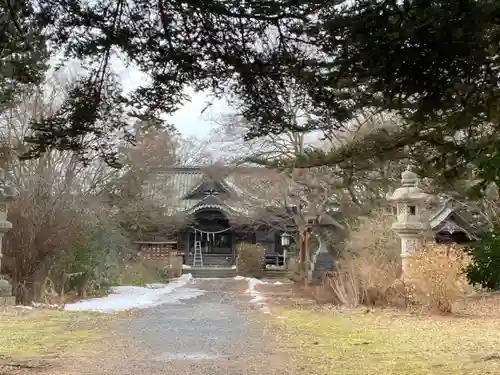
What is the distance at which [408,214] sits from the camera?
13148 mm

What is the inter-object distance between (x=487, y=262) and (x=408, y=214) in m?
9.48

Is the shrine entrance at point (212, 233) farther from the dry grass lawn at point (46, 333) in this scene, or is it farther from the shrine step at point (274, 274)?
the dry grass lawn at point (46, 333)

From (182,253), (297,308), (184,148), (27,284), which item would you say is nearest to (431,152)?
(297,308)

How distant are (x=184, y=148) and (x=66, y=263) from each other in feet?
34.9

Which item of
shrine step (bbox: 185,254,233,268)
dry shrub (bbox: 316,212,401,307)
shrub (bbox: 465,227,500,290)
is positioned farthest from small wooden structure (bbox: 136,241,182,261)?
shrub (bbox: 465,227,500,290)

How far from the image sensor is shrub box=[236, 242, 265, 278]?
25.2m

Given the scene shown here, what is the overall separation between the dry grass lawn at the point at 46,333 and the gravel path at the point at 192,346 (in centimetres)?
43

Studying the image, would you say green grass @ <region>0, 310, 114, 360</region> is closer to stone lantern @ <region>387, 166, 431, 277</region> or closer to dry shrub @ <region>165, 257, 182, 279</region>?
stone lantern @ <region>387, 166, 431, 277</region>

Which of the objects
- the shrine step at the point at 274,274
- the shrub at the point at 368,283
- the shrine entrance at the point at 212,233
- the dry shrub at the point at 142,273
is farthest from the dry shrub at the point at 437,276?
the shrine entrance at the point at 212,233

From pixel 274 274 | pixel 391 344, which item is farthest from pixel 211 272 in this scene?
pixel 391 344

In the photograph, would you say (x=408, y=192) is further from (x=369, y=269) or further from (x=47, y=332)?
(x=47, y=332)

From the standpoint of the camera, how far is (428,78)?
3674 mm

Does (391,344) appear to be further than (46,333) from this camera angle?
No

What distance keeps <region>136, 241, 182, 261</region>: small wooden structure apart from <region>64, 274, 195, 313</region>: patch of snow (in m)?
3.92
